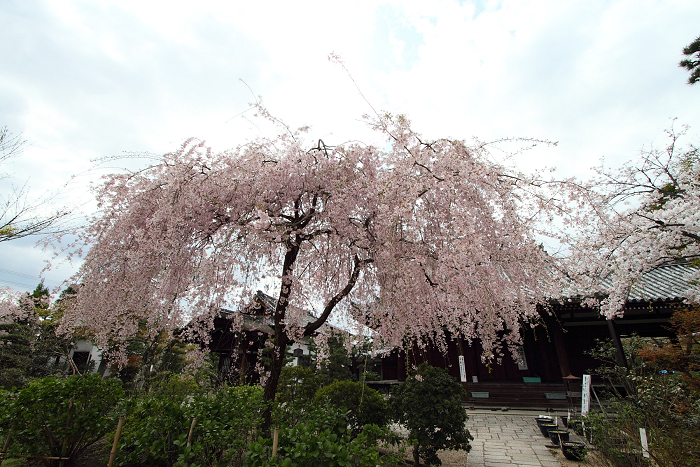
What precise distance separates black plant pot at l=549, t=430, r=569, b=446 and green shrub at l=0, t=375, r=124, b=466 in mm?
8128

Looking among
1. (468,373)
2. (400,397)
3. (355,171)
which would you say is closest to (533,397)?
(468,373)

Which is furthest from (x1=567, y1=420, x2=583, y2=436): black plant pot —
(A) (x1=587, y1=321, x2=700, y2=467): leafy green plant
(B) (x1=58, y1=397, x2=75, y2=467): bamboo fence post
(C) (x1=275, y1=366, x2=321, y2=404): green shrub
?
(B) (x1=58, y1=397, x2=75, y2=467): bamboo fence post

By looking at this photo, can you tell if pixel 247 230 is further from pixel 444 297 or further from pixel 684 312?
pixel 684 312

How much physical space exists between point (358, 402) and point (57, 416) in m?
4.30

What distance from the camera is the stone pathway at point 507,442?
229 inches

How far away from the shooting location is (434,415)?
5184mm

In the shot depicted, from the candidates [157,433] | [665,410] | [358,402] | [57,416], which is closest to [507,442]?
[665,410]

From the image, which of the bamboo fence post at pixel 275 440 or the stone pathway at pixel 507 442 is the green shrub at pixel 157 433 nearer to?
the bamboo fence post at pixel 275 440

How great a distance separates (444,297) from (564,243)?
1788 millimetres

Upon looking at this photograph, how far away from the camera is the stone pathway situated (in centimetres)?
582

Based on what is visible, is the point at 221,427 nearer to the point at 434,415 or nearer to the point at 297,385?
the point at 297,385

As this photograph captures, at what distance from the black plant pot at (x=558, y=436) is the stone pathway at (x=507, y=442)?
297 millimetres

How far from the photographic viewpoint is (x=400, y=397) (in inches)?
223

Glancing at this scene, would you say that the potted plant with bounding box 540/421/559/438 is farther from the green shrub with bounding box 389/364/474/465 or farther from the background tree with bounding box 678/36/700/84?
the background tree with bounding box 678/36/700/84
